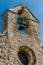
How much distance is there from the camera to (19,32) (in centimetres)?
1416

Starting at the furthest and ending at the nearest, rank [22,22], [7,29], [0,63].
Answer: [22,22]
[7,29]
[0,63]

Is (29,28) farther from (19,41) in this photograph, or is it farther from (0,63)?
(0,63)

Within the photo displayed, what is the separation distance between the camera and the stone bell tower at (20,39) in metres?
13.3

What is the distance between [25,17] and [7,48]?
2.28 m

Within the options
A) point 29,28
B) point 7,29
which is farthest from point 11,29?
point 29,28

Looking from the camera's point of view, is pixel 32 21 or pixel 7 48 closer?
pixel 7 48

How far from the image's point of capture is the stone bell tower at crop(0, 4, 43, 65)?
13258 millimetres

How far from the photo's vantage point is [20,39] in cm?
1395

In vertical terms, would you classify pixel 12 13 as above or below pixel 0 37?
above

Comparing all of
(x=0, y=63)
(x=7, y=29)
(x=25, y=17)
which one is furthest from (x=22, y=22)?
(x=0, y=63)

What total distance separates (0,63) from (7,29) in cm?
174

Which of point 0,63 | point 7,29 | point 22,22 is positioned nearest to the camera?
point 0,63

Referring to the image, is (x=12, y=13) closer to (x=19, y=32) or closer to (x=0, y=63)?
A: (x=19, y=32)

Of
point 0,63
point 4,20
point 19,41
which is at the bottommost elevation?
point 0,63
